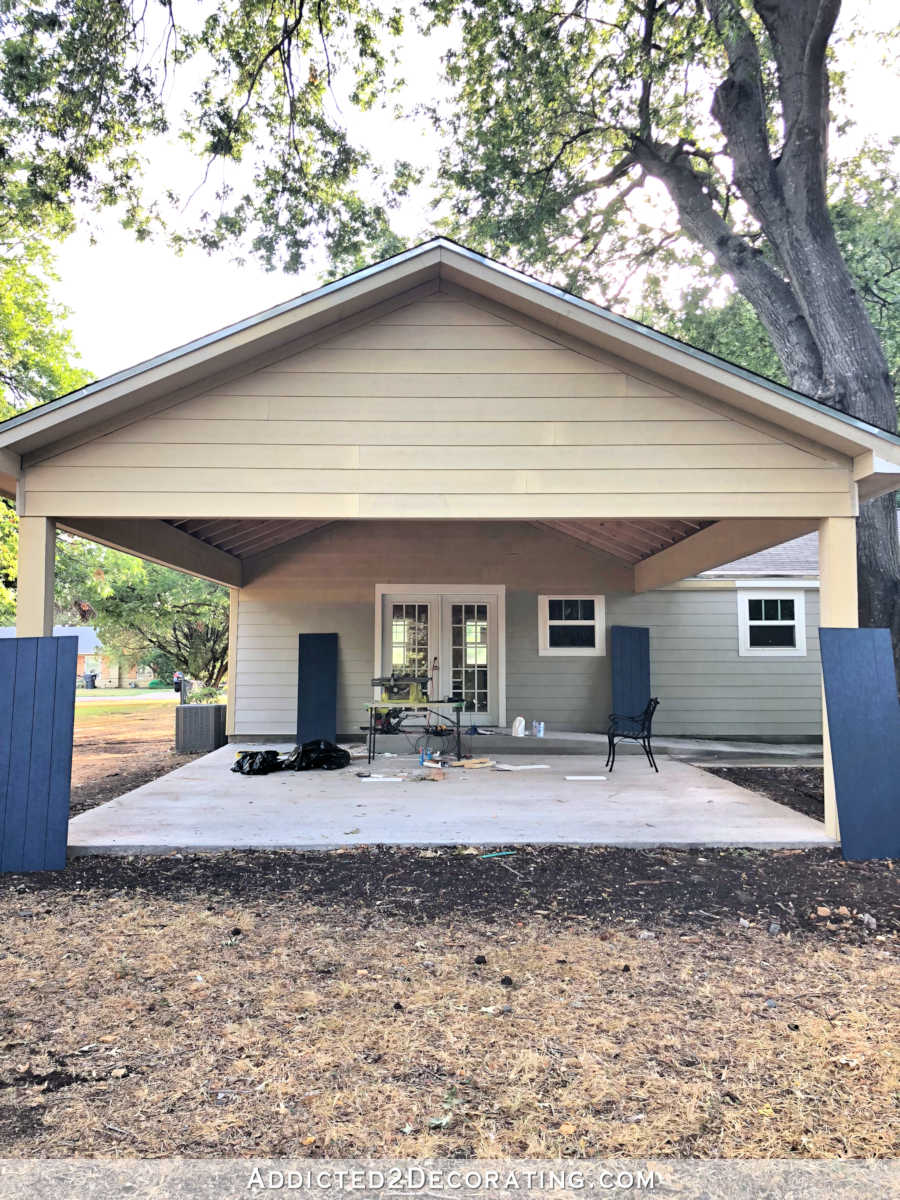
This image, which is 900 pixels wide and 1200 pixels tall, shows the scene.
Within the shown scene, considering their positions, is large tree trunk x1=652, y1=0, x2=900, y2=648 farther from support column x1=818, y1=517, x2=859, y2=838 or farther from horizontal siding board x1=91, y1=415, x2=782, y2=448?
horizontal siding board x1=91, y1=415, x2=782, y2=448

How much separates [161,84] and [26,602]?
761 centimetres

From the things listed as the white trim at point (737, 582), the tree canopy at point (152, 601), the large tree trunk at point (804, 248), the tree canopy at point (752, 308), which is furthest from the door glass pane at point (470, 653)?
the tree canopy at point (152, 601)

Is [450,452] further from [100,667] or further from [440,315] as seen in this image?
[100,667]

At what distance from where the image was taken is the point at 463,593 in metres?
10.3

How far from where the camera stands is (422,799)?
257 inches

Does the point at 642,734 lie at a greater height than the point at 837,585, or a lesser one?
lesser

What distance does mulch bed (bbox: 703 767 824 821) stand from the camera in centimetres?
659

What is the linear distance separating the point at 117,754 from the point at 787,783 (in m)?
8.81

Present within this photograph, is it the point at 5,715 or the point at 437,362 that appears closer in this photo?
the point at 5,715

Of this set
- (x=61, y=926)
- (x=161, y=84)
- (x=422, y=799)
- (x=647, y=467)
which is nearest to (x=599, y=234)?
(x=161, y=84)

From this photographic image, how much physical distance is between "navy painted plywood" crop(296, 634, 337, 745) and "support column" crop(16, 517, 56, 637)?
16.7ft

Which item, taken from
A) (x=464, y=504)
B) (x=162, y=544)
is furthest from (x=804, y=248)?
(x=162, y=544)

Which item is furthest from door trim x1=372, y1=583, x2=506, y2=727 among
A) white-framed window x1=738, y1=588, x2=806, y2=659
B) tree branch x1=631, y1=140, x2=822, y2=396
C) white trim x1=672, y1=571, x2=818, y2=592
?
tree branch x1=631, y1=140, x2=822, y2=396

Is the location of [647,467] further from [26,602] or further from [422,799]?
[26,602]
